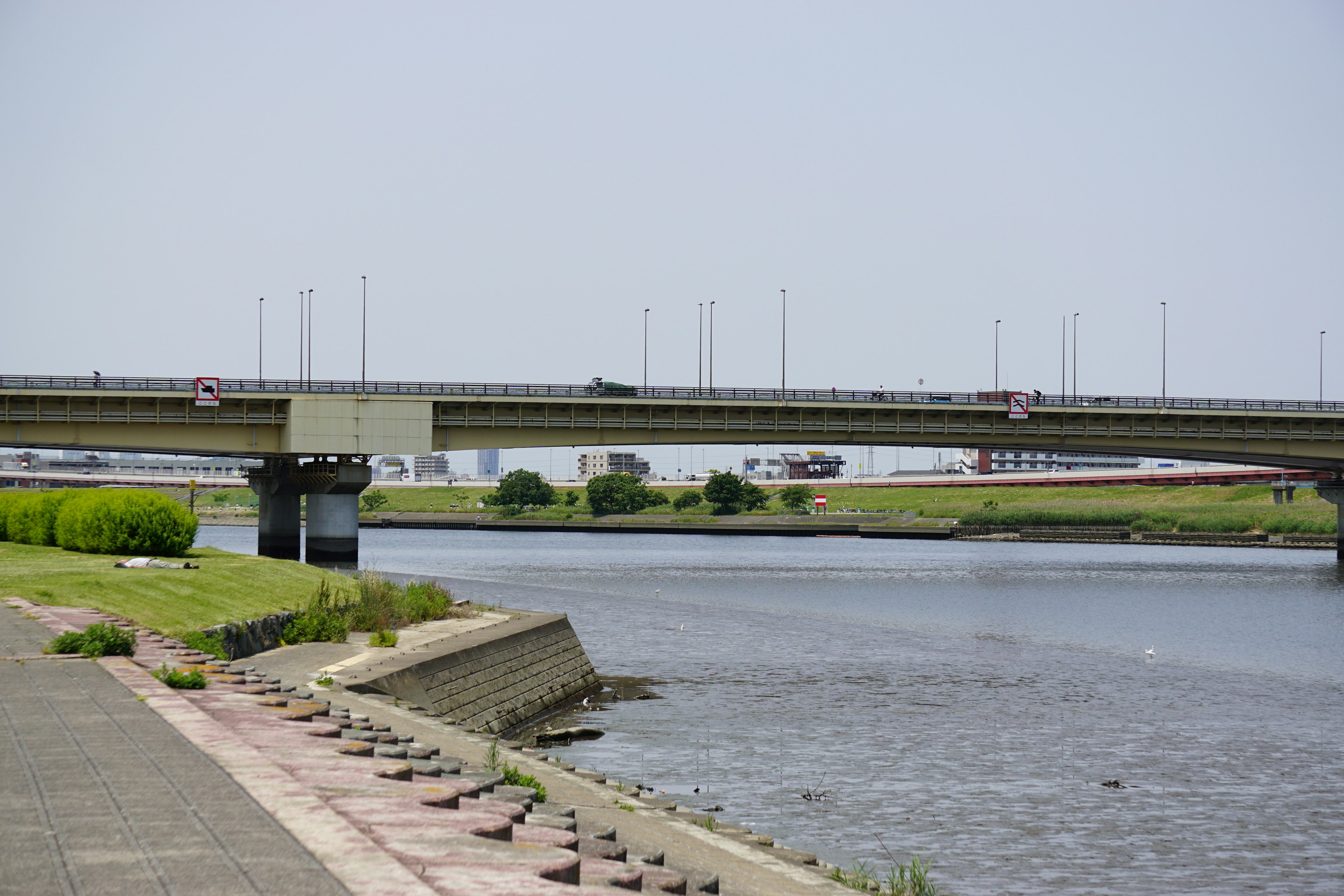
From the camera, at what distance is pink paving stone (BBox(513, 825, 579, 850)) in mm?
10484

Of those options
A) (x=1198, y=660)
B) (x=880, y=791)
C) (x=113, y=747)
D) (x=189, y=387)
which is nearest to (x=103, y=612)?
(x=113, y=747)

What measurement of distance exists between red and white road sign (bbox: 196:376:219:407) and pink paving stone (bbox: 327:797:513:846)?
6735cm

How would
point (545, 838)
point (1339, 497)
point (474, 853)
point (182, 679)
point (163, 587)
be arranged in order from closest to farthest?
point (474, 853) < point (545, 838) < point (182, 679) < point (163, 587) < point (1339, 497)

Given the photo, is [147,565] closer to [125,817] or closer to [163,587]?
[163,587]

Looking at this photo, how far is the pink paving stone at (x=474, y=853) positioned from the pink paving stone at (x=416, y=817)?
17 cm

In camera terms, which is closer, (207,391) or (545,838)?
(545,838)

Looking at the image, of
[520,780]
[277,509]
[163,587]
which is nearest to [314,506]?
[277,509]

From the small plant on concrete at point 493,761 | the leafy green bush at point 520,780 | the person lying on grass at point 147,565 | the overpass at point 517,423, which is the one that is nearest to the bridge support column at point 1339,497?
the overpass at point 517,423

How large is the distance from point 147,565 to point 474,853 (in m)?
26.3

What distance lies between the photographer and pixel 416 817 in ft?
33.9

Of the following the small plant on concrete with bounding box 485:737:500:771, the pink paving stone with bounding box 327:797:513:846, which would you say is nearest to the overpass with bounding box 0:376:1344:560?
the small plant on concrete with bounding box 485:737:500:771

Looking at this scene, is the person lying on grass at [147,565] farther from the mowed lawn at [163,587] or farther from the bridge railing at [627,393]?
the bridge railing at [627,393]

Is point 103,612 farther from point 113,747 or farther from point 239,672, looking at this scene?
point 113,747

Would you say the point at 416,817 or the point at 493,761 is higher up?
the point at 416,817
